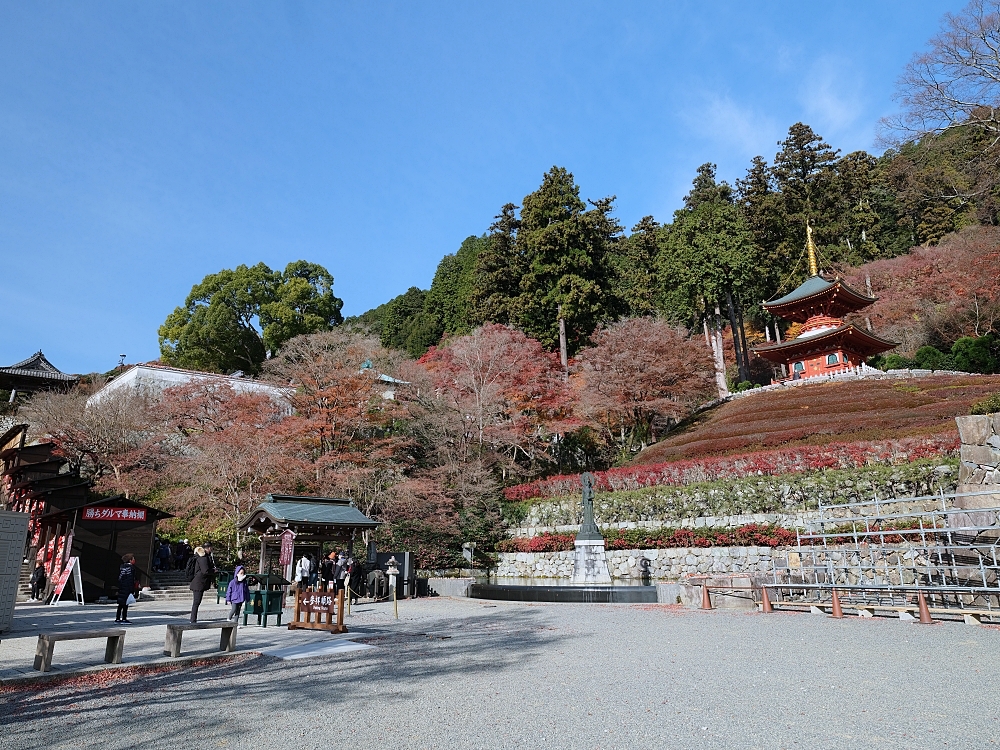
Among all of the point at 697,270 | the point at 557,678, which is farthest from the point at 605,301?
the point at 557,678

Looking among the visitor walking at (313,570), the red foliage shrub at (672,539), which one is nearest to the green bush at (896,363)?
the red foliage shrub at (672,539)

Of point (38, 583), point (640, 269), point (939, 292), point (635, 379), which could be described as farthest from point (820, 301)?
point (38, 583)

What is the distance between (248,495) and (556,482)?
12169mm

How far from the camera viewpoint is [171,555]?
22516 millimetres

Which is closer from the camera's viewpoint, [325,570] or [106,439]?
[325,570]

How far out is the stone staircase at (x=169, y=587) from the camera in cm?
1900

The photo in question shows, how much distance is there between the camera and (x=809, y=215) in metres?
45.5

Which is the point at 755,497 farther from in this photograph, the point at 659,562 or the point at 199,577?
the point at 199,577

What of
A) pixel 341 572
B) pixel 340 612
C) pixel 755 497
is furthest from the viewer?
pixel 755 497

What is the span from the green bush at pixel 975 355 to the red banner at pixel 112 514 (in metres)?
37.5

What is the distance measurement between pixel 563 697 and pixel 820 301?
37579mm

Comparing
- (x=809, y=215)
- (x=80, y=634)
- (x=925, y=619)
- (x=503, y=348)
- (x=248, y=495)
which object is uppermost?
(x=809, y=215)

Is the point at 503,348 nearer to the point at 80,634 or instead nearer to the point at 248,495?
the point at 248,495

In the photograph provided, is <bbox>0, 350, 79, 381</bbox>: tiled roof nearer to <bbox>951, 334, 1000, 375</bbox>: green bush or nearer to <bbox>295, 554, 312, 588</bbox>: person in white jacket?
<bbox>295, 554, 312, 588</bbox>: person in white jacket
